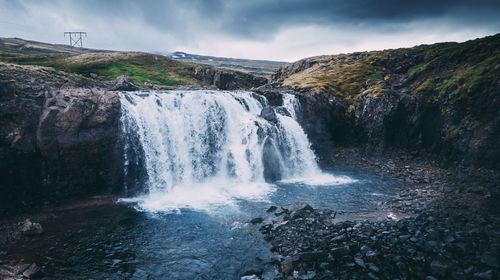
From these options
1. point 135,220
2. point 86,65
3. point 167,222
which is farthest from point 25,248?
point 86,65

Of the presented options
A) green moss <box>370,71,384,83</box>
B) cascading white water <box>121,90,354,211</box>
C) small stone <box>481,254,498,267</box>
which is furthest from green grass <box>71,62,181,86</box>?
small stone <box>481,254,498,267</box>

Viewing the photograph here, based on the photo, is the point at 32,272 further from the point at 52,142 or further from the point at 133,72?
the point at 133,72

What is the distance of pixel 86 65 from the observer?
76062 millimetres

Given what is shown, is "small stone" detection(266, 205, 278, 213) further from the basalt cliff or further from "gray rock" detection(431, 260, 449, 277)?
the basalt cliff

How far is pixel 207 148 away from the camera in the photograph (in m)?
42.0

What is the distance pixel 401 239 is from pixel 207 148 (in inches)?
1016

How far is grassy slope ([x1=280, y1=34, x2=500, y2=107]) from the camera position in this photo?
44.0 m

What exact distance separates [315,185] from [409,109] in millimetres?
20069

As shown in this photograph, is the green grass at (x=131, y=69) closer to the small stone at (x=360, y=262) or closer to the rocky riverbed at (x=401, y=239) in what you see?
the rocky riverbed at (x=401, y=239)

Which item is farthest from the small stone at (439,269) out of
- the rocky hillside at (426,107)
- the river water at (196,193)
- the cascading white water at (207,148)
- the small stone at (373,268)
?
the rocky hillside at (426,107)

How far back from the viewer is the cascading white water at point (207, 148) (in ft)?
121

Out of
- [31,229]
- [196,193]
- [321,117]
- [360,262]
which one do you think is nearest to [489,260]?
[360,262]

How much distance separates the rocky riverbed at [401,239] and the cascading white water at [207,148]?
988cm

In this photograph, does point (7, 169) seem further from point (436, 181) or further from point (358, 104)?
point (358, 104)
